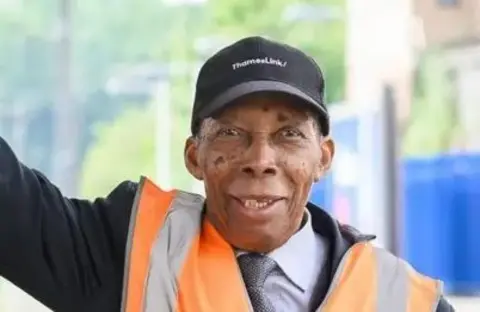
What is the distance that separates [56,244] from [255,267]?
24 centimetres

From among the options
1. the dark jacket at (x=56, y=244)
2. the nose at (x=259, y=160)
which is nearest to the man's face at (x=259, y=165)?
the nose at (x=259, y=160)

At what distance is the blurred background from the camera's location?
6.70 feet

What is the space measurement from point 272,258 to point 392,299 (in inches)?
6.0

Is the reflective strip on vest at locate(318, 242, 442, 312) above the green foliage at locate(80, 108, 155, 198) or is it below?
below

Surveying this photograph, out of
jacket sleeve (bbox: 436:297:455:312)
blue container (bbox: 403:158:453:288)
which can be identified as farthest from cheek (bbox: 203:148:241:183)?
blue container (bbox: 403:158:453:288)

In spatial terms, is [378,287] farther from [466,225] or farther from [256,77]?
[466,225]

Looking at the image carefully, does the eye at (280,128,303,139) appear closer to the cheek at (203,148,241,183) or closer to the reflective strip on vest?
the cheek at (203,148,241,183)

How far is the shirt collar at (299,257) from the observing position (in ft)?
3.47

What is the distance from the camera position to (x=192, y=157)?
107cm

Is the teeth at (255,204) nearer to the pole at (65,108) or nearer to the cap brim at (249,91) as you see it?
the cap brim at (249,91)

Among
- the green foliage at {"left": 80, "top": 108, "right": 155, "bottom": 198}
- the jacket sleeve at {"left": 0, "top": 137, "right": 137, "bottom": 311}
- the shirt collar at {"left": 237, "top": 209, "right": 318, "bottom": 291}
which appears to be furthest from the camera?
the green foliage at {"left": 80, "top": 108, "right": 155, "bottom": 198}

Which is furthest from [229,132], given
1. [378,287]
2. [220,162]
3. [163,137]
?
[163,137]

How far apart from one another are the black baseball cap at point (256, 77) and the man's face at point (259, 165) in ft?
0.04

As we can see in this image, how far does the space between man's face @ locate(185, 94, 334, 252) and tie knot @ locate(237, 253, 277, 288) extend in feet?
0.07
